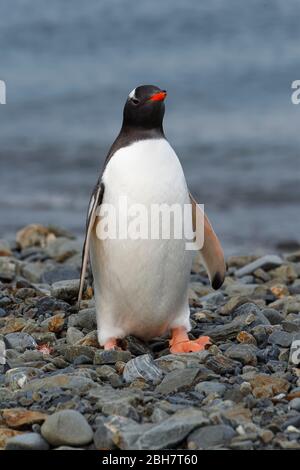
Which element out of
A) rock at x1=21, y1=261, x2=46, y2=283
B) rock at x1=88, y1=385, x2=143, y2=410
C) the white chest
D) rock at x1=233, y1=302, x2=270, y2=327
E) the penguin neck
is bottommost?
rock at x1=88, y1=385, x2=143, y2=410

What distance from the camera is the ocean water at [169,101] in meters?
13.3

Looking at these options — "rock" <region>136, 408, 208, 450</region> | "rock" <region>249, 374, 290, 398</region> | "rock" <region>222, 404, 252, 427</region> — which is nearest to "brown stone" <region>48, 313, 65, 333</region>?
"rock" <region>249, 374, 290, 398</region>

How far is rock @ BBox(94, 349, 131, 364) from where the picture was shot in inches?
219

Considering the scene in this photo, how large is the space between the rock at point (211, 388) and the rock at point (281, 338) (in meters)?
0.93

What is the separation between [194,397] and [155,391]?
0.73ft

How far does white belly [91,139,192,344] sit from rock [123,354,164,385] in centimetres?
58

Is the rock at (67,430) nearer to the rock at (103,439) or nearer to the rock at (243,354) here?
the rock at (103,439)

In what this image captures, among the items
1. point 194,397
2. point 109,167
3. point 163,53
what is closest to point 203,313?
point 109,167

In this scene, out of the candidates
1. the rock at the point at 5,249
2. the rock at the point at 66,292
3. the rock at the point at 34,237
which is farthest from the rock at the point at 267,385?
the rock at the point at 34,237

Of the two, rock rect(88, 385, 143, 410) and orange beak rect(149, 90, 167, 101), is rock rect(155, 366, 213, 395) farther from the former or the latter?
orange beak rect(149, 90, 167, 101)

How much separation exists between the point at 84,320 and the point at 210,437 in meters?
2.26
